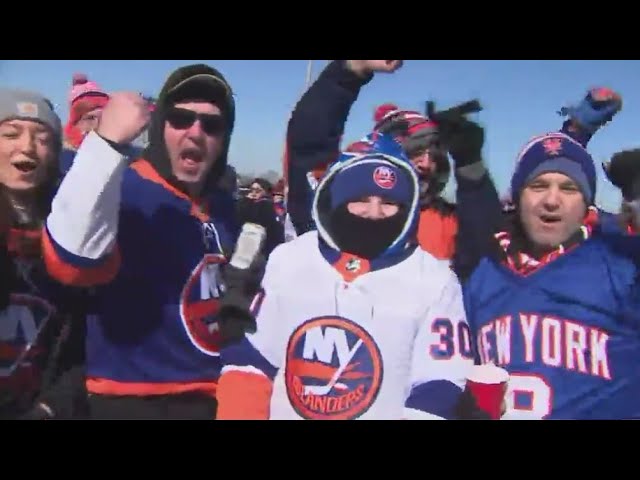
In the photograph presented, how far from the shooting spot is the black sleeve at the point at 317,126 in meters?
2.36

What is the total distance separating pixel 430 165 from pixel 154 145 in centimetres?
96

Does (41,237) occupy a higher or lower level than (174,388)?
higher

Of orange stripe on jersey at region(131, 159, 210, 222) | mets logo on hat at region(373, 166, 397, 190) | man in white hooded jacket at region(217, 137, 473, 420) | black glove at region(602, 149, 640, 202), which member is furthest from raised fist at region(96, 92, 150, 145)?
black glove at region(602, 149, 640, 202)

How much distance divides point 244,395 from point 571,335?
1152 mm

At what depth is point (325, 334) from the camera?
234 centimetres

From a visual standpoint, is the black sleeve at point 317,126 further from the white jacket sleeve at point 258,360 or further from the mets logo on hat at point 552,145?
the mets logo on hat at point 552,145

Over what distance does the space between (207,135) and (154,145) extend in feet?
0.61

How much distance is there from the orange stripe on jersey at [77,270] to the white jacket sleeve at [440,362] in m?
1.08

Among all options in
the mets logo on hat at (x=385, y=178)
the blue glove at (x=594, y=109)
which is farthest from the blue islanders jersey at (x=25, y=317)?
the blue glove at (x=594, y=109)

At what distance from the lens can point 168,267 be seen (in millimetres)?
2357
